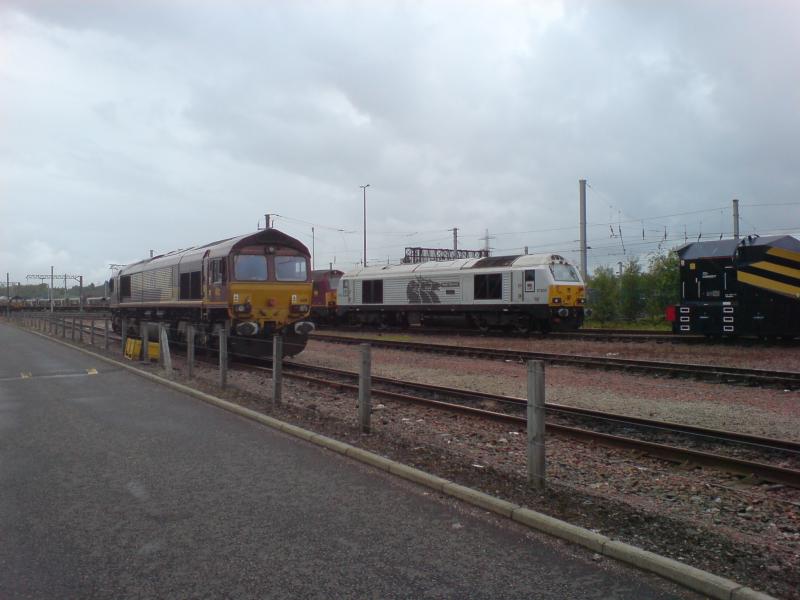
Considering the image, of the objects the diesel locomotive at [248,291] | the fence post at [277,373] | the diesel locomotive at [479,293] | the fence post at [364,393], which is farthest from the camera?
the diesel locomotive at [479,293]

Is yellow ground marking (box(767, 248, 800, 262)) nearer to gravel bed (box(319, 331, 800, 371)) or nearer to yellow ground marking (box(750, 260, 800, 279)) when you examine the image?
yellow ground marking (box(750, 260, 800, 279))

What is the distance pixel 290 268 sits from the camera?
682 inches

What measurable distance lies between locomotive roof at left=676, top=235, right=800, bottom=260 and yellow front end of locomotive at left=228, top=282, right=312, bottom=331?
37.9 feet

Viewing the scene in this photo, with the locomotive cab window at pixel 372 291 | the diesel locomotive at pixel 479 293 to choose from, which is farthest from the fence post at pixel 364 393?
the locomotive cab window at pixel 372 291

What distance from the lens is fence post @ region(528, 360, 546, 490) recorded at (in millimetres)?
5680

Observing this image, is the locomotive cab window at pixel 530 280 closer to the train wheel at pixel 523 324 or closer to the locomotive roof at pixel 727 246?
the train wheel at pixel 523 324

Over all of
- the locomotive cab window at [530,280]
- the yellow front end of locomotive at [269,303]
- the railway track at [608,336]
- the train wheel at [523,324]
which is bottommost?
the railway track at [608,336]

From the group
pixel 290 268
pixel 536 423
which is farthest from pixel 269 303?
pixel 536 423

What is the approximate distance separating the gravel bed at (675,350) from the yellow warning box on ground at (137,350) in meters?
10.3

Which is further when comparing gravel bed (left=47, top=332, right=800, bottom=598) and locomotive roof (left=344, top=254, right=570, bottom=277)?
locomotive roof (left=344, top=254, right=570, bottom=277)

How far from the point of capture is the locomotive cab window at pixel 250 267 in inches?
640

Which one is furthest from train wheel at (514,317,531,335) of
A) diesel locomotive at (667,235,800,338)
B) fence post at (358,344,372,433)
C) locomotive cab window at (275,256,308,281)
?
fence post at (358,344,372,433)

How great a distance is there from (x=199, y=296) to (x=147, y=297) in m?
5.42

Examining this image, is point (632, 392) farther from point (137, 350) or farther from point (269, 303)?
point (137, 350)
